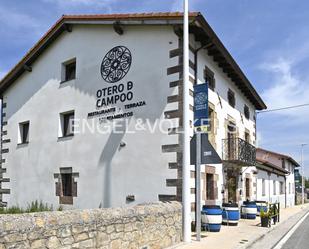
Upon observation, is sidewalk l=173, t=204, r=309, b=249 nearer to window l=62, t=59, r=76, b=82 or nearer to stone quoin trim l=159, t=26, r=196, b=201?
stone quoin trim l=159, t=26, r=196, b=201

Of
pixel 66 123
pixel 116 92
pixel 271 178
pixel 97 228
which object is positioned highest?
pixel 116 92

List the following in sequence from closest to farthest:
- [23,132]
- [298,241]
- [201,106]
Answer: [201,106] → [298,241] → [23,132]

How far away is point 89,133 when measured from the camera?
1370 centimetres

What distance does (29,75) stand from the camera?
17.2 meters

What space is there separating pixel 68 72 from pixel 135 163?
6.00 m

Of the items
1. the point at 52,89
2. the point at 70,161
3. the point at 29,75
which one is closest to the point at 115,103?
the point at 70,161

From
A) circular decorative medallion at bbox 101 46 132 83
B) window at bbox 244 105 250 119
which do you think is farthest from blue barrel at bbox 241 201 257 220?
circular decorative medallion at bbox 101 46 132 83

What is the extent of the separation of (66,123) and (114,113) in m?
3.27

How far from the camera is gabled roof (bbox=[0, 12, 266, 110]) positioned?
11.4 meters

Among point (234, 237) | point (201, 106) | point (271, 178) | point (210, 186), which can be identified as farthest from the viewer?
point (271, 178)

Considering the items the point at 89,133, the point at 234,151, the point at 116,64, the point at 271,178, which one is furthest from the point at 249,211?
the point at 271,178

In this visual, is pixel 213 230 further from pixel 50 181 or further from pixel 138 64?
pixel 50 181

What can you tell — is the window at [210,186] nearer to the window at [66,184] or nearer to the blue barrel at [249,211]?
the blue barrel at [249,211]

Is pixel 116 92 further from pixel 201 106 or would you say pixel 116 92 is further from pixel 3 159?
pixel 3 159
